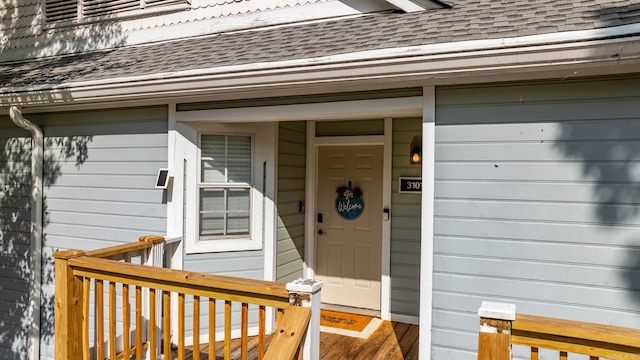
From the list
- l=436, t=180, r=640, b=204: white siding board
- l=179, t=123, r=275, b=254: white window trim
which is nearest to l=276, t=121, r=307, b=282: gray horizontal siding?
l=179, t=123, r=275, b=254: white window trim

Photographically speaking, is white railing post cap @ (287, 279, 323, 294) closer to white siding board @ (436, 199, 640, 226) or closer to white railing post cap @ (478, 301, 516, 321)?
white railing post cap @ (478, 301, 516, 321)

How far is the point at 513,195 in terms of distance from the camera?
9.37 feet

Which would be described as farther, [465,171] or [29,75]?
[29,75]

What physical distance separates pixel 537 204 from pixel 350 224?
2.45 m

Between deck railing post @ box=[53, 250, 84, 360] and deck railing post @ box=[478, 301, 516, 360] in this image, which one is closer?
deck railing post @ box=[478, 301, 516, 360]

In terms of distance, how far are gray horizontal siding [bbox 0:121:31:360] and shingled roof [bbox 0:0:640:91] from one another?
2.33 ft

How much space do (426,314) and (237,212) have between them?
6.84 ft

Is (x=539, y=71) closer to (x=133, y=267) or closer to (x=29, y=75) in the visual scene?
(x=133, y=267)

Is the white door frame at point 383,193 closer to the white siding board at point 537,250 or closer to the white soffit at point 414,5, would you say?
the white soffit at point 414,5

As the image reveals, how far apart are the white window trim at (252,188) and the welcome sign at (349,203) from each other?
0.98m

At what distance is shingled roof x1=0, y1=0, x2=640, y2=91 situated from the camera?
2.67m

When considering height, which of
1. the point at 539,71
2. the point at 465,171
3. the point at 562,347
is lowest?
the point at 562,347

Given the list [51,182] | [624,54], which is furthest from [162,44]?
[624,54]

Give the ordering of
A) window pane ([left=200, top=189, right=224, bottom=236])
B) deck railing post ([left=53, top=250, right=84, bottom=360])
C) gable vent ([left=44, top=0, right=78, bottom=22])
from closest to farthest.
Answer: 1. deck railing post ([left=53, top=250, right=84, bottom=360])
2. window pane ([left=200, top=189, right=224, bottom=236])
3. gable vent ([left=44, top=0, right=78, bottom=22])
